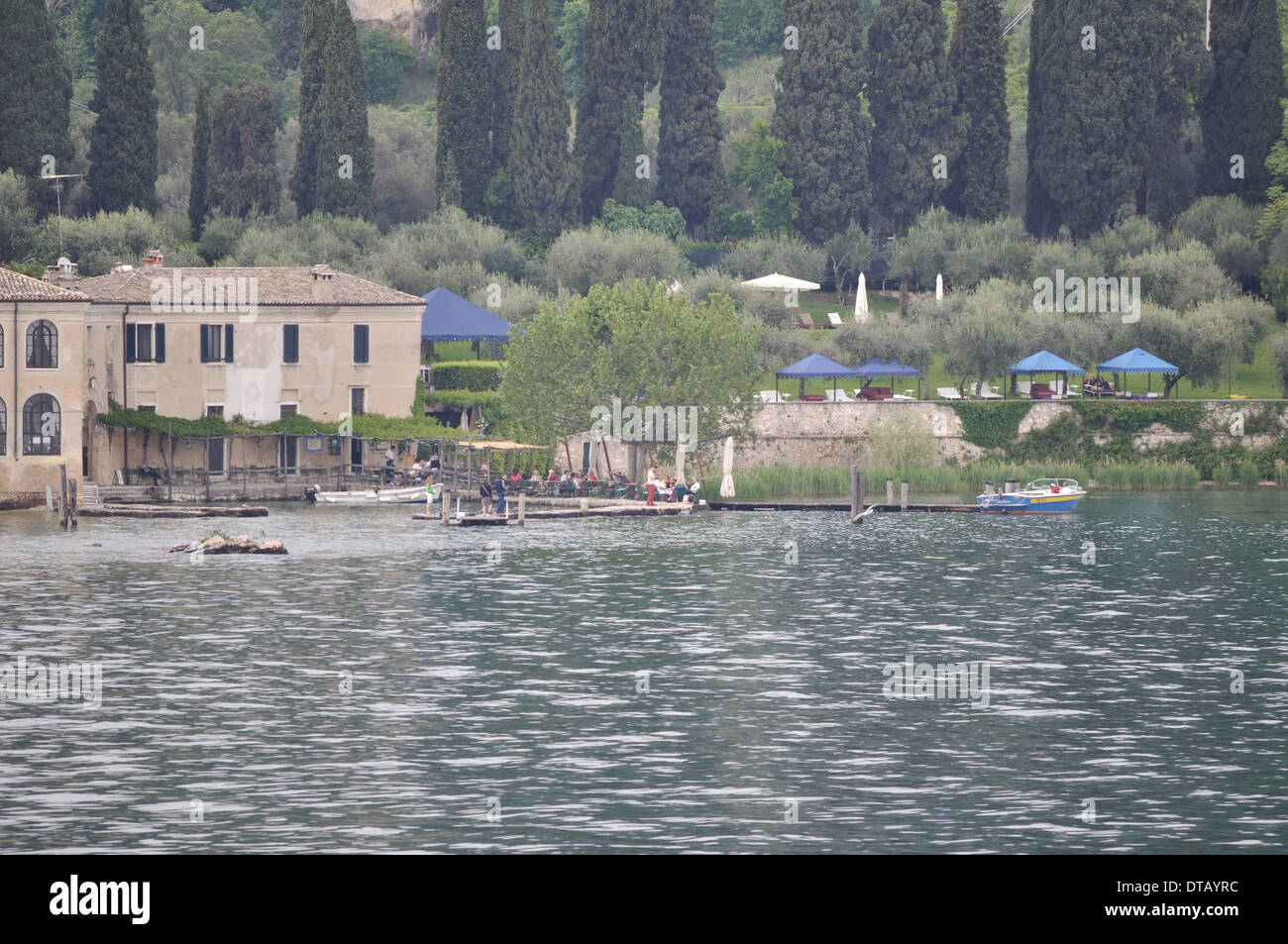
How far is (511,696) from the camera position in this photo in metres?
38.0

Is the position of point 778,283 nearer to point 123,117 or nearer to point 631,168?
point 631,168

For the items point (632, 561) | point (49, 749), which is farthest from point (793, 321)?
point (49, 749)

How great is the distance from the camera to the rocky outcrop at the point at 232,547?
207 feet

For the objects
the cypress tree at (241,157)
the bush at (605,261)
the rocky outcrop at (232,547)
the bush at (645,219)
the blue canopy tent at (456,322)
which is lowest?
the rocky outcrop at (232,547)

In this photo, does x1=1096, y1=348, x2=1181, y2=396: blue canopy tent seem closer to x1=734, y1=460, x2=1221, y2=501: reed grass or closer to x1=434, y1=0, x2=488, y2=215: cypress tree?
x1=734, y1=460, x2=1221, y2=501: reed grass

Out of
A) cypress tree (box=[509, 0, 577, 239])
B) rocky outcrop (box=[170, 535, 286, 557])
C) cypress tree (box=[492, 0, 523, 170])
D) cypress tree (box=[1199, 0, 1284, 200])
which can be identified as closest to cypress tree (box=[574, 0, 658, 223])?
cypress tree (box=[509, 0, 577, 239])

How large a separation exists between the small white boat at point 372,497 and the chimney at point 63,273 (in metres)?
13.6

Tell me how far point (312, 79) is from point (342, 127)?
2.99 m

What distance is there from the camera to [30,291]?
77.4 m

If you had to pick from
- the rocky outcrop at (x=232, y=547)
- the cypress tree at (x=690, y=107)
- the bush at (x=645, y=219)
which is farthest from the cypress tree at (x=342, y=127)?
the rocky outcrop at (x=232, y=547)

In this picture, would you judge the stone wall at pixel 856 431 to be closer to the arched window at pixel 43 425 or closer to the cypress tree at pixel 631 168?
the arched window at pixel 43 425

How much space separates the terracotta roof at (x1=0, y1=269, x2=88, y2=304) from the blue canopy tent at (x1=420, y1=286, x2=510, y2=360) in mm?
17119
